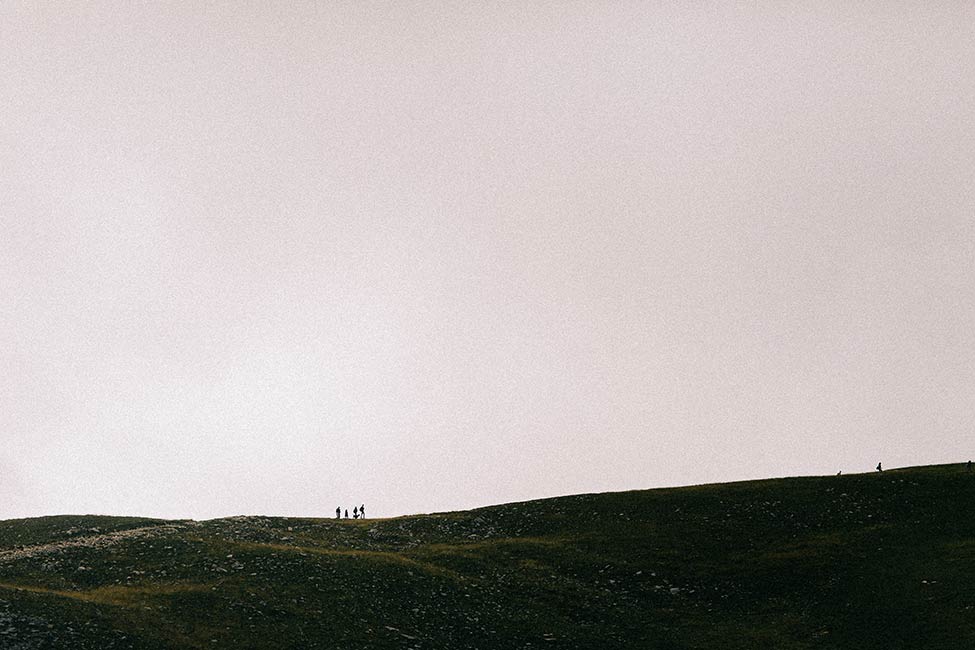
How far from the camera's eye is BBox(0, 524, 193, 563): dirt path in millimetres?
65938

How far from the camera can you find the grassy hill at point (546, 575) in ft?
176

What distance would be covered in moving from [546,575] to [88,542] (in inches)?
1294

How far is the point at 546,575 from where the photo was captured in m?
65.9

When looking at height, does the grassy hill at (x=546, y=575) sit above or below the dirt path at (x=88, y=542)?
below

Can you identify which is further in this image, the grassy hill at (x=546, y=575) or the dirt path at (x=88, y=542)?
the dirt path at (x=88, y=542)

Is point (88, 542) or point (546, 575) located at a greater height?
point (88, 542)

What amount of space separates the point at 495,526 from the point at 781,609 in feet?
89.7

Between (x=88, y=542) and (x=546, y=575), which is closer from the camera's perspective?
(x=546, y=575)

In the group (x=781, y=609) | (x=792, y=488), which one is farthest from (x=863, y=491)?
(x=781, y=609)

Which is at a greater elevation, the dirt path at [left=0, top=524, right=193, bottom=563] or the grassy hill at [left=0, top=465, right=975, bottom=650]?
the dirt path at [left=0, top=524, right=193, bottom=563]

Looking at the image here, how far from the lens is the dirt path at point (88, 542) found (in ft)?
216

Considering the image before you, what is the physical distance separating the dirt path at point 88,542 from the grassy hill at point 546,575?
32 centimetres

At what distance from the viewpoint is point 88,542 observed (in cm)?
6988

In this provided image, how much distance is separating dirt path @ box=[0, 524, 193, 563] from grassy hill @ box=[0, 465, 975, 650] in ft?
1.06
